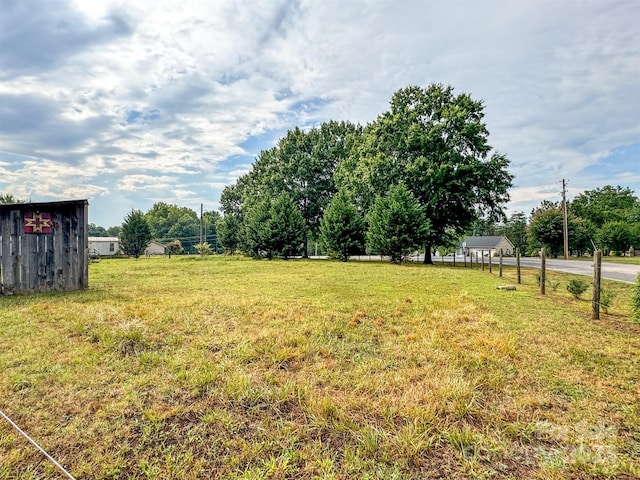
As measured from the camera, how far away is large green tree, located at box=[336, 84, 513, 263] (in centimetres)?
2077

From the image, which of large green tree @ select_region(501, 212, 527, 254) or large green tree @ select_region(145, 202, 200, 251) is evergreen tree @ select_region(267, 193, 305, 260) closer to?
large green tree @ select_region(501, 212, 527, 254)

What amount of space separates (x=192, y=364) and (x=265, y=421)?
137 cm

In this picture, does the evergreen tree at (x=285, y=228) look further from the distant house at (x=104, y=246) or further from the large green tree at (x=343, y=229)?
the distant house at (x=104, y=246)

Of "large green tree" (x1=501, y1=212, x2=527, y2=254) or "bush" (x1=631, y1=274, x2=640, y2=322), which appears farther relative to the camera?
"large green tree" (x1=501, y1=212, x2=527, y2=254)

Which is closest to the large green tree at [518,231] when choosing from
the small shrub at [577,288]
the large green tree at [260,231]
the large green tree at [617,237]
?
the large green tree at [617,237]

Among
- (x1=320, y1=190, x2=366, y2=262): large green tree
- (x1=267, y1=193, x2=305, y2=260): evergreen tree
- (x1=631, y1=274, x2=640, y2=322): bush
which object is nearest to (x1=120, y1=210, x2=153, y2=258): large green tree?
(x1=267, y1=193, x2=305, y2=260): evergreen tree

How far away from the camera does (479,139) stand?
68.9ft

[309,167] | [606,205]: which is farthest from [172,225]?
[606,205]

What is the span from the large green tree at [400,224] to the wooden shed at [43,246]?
49.7 ft

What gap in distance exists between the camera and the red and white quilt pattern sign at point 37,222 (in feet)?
25.1

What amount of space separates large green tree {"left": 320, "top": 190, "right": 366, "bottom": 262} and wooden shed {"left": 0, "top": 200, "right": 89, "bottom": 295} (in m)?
16.5

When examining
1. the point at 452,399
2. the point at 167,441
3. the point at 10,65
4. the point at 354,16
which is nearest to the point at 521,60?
the point at 354,16

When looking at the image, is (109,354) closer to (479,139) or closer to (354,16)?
(354,16)

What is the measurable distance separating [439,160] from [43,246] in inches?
793
